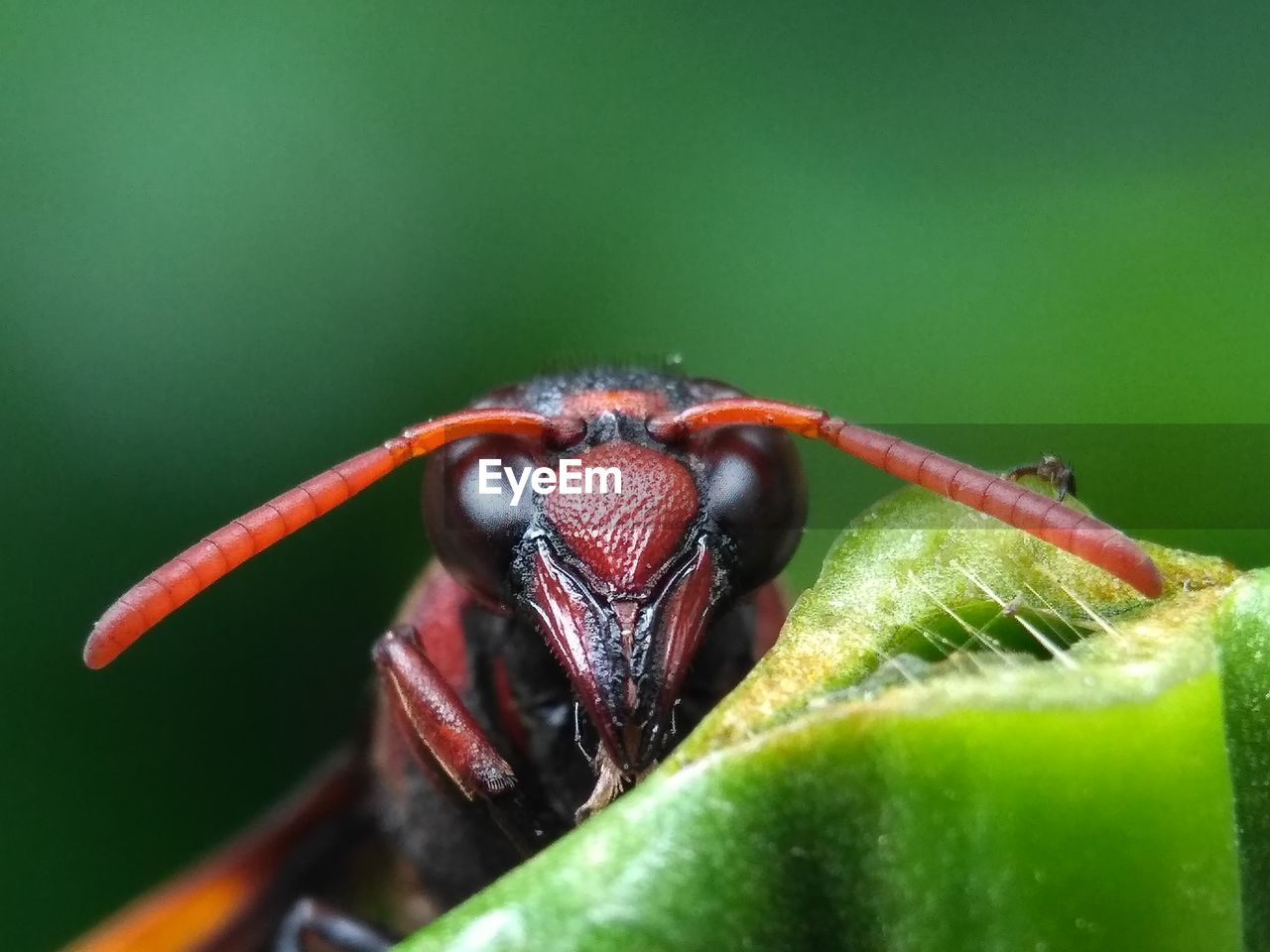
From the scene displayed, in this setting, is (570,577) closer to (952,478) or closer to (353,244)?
(952,478)

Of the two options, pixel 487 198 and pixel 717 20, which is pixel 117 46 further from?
pixel 717 20

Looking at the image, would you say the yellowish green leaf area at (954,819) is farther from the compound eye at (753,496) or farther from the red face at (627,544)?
→ the compound eye at (753,496)

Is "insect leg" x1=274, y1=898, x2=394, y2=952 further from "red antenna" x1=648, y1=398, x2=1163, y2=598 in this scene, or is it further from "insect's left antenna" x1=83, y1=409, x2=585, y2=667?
"red antenna" x1=648, y1=398, x2=1163, y2=598

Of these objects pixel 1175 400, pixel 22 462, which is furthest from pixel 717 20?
pixel 22 462

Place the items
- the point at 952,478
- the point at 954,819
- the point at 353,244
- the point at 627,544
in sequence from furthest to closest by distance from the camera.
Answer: the point at 353,244
the point at 627,544
the point at 952,478
the point at 954,819

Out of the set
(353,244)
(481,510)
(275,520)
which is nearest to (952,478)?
(481,510)

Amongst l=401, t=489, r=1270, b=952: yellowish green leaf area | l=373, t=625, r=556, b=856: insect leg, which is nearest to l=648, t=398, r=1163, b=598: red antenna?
l=401, t=489, r=1270, b=952: yellowish green leaf area

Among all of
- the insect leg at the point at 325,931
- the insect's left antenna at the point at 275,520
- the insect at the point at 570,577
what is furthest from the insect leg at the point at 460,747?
the insect leg at the point at 325,931

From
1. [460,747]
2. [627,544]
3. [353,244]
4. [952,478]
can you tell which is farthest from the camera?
[353,244]
